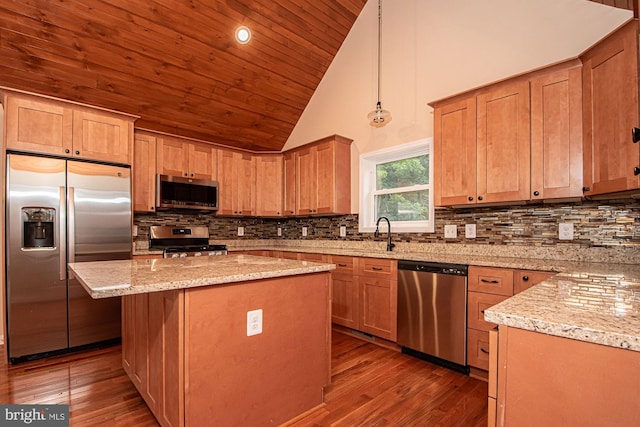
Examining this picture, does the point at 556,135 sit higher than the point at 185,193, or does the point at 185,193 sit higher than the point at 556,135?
the point at 556,135

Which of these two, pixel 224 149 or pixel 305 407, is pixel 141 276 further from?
pixel 224 149

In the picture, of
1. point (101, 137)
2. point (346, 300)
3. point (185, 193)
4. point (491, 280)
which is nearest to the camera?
point (491, 280)

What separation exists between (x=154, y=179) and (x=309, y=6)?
8.98ft

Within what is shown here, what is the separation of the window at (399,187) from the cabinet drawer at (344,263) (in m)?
0.69

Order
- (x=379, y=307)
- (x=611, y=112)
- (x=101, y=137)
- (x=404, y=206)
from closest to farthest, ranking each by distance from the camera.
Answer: (x=611, y=112) → (x=379, y=307) → (x=101, y=137) → (x=404, y=206)

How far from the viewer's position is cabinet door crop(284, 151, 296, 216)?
14.9 ft

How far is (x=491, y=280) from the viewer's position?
2.29 metres

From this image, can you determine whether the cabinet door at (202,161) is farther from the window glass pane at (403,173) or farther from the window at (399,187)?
the window glass pane at (403,173)

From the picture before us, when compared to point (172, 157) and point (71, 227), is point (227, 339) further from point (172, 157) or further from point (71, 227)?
point (172, 157)

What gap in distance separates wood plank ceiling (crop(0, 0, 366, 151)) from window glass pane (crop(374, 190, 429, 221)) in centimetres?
202

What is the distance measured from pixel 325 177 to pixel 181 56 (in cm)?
208

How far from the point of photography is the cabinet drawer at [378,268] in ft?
9.53

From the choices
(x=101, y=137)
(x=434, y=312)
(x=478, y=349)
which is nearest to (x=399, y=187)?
(x=434, y=312)

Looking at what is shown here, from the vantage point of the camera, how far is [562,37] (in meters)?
2.51
